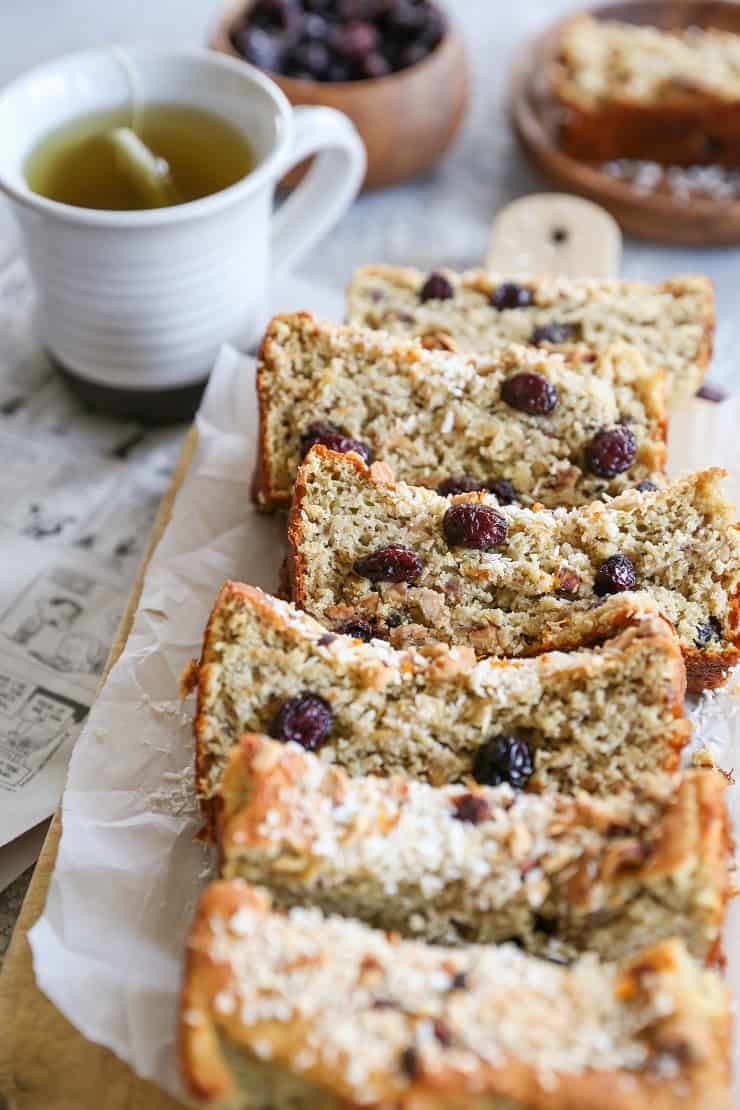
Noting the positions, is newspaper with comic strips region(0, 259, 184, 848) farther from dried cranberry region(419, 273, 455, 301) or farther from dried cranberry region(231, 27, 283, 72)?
dried cranberry region(231, 27, 283, 72)

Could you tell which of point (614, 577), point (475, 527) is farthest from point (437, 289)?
point (614, 577)

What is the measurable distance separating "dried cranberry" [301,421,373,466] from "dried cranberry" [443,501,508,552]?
13.2 inches

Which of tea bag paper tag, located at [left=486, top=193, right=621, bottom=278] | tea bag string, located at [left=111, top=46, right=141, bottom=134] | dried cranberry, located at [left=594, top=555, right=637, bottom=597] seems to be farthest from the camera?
tea bag paper tag, located at [left=486, top=193, right=621, bottom=278]

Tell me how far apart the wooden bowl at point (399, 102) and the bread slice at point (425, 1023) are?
3182mm

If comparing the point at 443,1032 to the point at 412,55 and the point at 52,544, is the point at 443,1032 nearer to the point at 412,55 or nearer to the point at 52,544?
the point at 52,544

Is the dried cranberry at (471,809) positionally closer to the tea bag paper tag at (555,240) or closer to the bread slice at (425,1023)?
the bread slice at (425,1023)

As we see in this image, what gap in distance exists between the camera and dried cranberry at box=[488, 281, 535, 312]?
11.6ft

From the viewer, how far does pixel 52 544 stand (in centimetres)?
359

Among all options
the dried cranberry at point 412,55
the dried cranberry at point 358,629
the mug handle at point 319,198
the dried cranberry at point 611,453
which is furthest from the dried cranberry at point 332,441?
the dried cranberry at point 412,55

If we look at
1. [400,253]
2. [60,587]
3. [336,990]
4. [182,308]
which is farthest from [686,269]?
[336,990]

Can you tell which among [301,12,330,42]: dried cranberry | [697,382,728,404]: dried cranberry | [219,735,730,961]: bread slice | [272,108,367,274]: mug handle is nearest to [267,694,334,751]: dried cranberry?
[219,735,730,961]: bread slice

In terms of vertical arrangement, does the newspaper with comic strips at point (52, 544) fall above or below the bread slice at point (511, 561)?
below

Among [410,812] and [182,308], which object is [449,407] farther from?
[410,812]

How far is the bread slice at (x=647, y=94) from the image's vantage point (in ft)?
15.4
